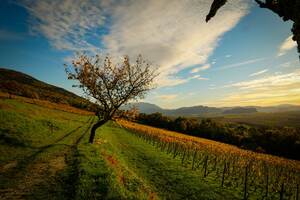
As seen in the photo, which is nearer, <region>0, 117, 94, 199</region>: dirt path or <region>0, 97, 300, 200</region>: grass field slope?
<region>0, 117, 94, 199</region>: dirt path

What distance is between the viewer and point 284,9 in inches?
263

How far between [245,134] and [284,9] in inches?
3967

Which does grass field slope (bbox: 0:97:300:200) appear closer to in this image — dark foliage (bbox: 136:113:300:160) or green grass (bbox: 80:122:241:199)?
green grass (bbox: 80:122:241:199)

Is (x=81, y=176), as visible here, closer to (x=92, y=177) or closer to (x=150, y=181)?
(x=92, y=177)

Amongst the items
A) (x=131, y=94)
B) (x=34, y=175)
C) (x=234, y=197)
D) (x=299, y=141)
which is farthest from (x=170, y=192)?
(x=299, y=141)

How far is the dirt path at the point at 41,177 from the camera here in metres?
13.3

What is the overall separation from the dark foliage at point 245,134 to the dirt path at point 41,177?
80.1m

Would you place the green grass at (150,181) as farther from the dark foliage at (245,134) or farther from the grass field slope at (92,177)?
the dark foliage at (245,134)

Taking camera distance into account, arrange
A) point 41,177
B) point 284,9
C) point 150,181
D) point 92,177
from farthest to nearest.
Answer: point 150,181 < point 92,177 < point 41,177 < point 284,9

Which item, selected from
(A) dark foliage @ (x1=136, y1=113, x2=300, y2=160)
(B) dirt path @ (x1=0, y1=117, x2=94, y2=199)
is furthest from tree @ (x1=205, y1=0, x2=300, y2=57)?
(A) dark foliage @ (x1=136, y1=113, x2=300, y2=160)

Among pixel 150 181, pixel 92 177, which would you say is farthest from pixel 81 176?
pixel 150 181

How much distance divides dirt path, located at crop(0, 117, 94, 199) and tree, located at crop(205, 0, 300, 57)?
12.3 meters

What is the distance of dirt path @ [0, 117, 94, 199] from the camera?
13.3 meters

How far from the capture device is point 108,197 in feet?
44.3
